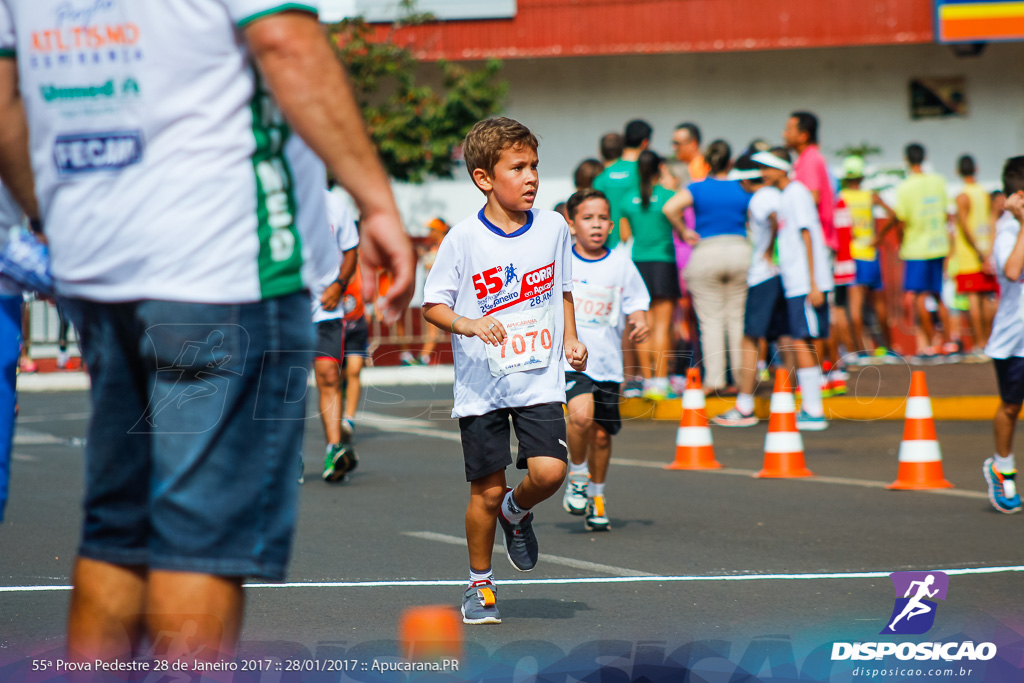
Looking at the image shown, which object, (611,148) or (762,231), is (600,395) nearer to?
(762,231)

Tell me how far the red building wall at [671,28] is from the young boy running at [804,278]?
16.2 m

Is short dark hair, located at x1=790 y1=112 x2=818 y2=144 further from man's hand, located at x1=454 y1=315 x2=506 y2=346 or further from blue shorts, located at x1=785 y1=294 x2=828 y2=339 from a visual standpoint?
man's hand, located at x1=454 y1=315 x2=506 y2=346

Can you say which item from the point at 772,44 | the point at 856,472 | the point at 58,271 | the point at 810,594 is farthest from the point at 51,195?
the point at 772,44

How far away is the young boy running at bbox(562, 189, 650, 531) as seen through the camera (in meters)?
7.40

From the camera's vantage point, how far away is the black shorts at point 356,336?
10672 mm

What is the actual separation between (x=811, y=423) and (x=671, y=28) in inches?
673

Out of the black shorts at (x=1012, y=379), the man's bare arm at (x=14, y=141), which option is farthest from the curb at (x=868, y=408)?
the man's bare arm at (x=14, y=141)

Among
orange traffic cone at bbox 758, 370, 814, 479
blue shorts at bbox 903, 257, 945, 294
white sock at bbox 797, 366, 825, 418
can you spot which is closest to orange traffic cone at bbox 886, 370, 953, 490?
orange traffic cone at bbox 758, 370, 814, 479

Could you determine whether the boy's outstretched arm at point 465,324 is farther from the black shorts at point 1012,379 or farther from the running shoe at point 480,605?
the black shorts at point 1012,379

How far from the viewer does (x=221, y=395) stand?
254cm

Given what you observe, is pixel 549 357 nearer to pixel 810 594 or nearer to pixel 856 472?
pixel 810 594

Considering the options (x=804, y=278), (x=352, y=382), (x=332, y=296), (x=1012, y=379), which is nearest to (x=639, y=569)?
(x=1012, y=379)

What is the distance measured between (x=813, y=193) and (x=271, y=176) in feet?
35.5

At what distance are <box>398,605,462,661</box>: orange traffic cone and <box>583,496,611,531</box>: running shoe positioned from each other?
2.12 m
